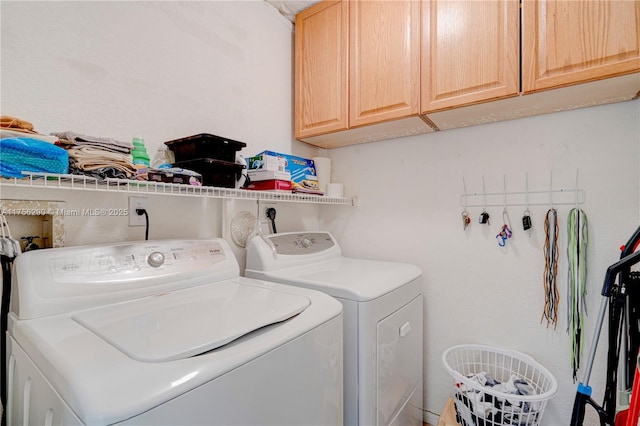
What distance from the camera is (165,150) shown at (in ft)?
4.51

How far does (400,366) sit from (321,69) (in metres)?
1.73

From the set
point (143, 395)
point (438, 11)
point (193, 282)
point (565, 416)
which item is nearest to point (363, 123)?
point (438, 11)

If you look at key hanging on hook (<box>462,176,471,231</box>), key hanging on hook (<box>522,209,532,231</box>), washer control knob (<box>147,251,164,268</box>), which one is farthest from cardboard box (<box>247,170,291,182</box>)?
key hanging on hook (<box>522,209,532,231</box>)

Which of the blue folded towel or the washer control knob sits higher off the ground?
the blue folded towel

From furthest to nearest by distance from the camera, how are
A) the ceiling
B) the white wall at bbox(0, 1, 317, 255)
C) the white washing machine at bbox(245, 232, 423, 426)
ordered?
1. the ceiling
2. the white washing machine at bbox(245, 232, 423, 426)
3. the white wall at bbox(0, 1, 317, 255)

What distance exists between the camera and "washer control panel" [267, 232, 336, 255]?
5.27 ft

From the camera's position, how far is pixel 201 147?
1292mm

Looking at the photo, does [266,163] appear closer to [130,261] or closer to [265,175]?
[265,175]

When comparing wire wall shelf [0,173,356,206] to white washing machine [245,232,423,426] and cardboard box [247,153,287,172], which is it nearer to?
cardboard box [247,153,287,172]

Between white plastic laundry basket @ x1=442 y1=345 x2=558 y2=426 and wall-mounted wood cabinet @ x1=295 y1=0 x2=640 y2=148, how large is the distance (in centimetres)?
127

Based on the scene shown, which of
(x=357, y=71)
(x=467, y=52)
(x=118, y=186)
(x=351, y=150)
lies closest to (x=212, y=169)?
(x=118, y=186)

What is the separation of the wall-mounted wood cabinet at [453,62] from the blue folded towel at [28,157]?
4.37 ft

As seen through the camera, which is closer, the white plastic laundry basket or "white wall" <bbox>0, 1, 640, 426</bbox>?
"white wall" <bbox>0, 1, 640, 426</bbox>

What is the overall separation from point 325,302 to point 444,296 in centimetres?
109
